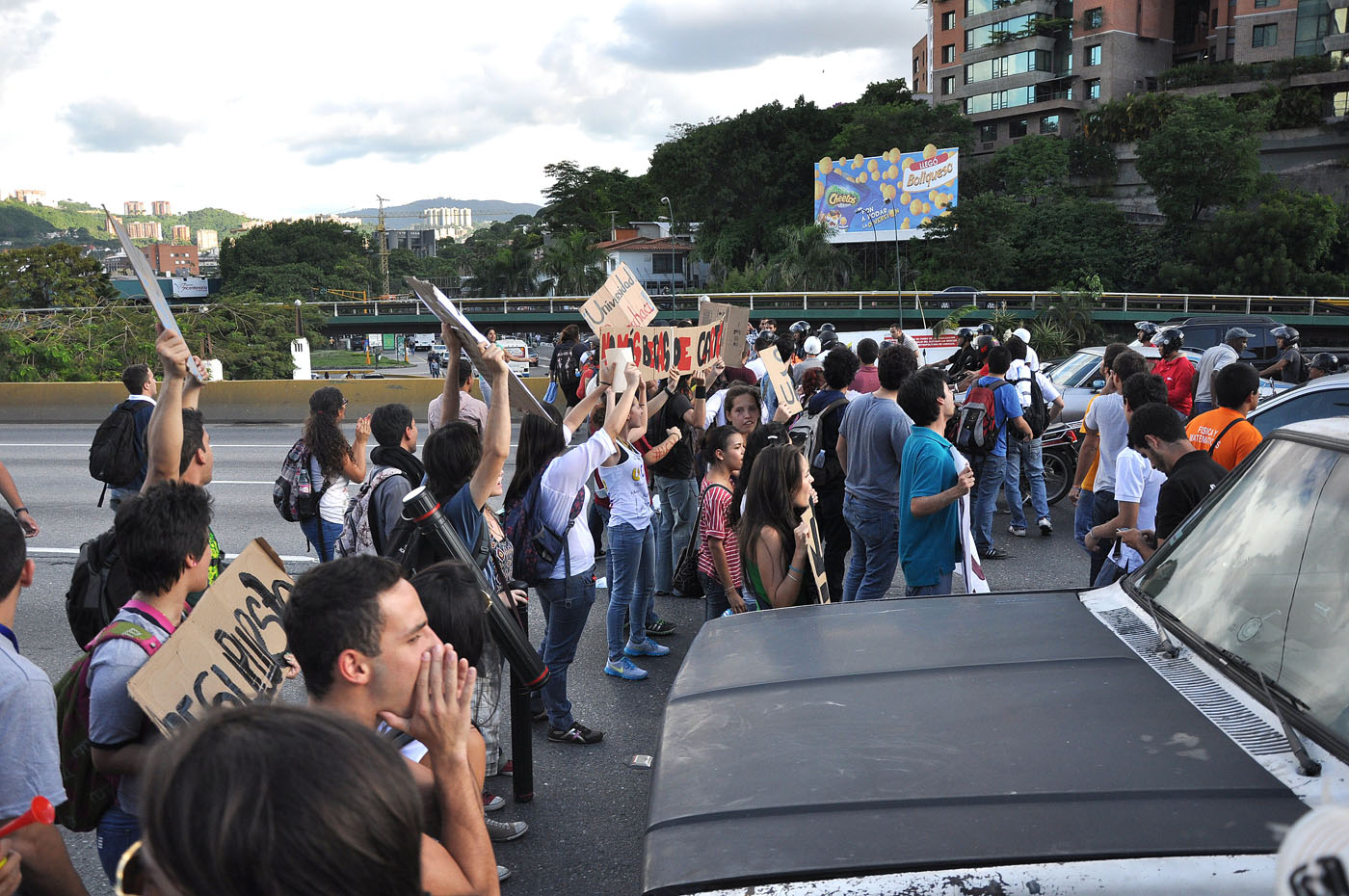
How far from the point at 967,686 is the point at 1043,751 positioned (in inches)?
15.4

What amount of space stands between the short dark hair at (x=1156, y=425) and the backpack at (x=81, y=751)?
4326mm

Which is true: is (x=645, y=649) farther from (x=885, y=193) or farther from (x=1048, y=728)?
(x=885, y=193)

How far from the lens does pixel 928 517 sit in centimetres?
514

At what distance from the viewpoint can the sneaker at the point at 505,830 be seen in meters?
4.18

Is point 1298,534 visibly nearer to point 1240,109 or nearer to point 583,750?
point 583,750

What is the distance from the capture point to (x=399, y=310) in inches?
2340

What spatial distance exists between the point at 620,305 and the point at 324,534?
253 cm

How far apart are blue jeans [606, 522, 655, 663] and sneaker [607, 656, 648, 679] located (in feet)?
0.10

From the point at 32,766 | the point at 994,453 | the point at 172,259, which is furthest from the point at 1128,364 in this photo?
the point at 172,259

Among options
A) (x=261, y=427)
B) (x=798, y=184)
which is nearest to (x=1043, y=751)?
(x=261, y=427)

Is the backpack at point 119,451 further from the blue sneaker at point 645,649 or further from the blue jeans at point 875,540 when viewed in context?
the blue jeans at point 875,540

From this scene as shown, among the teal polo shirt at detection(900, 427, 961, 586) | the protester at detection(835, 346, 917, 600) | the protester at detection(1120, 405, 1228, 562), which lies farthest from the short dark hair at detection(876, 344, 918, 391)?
the protester at detection(1120, 405, 1228, 562)

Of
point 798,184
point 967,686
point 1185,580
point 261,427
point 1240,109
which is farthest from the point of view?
point 798,184

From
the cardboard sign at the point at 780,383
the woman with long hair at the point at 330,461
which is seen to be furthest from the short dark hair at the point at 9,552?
the cardboard sign at the point at 780,383
